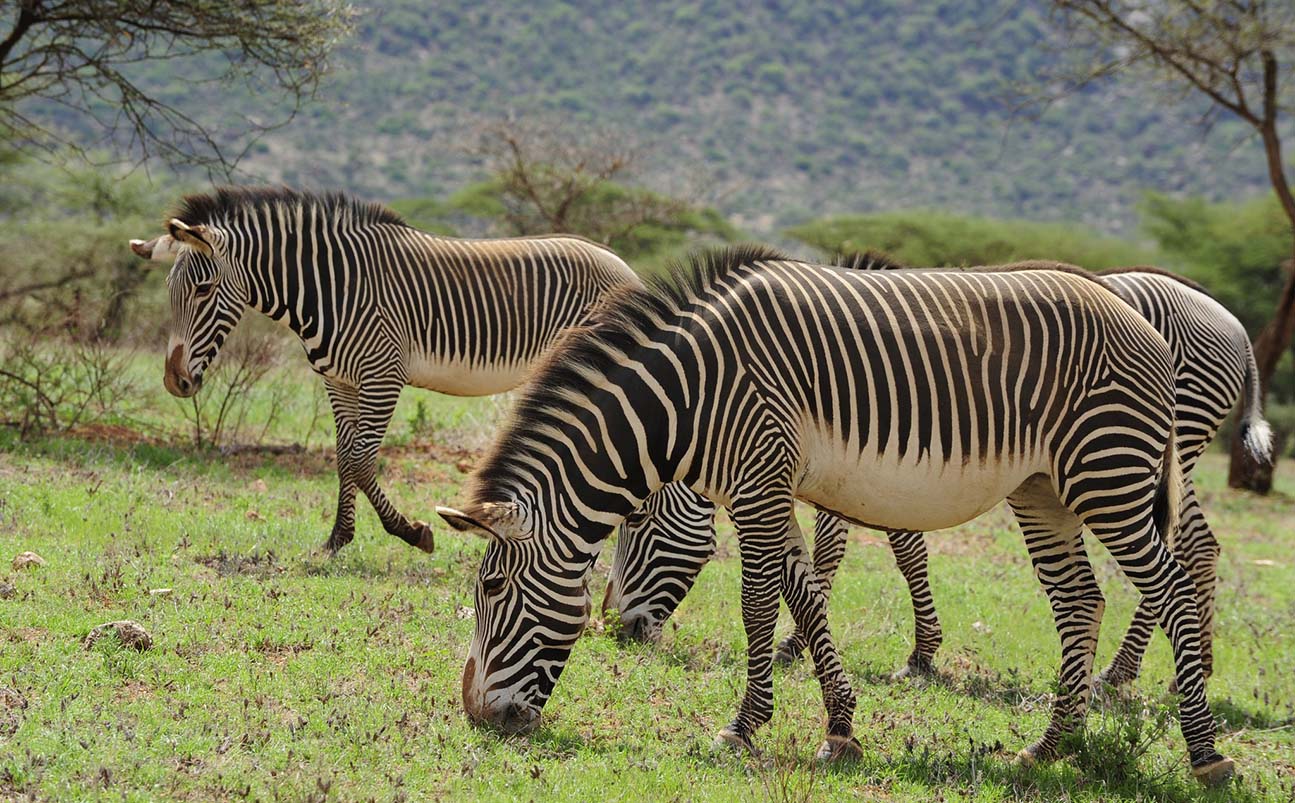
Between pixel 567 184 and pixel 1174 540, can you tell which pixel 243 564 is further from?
pixel 567 184

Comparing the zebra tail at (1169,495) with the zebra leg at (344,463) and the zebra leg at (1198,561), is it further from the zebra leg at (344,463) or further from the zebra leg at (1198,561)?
the zebra leg at (344,463)

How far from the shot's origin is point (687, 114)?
219ft

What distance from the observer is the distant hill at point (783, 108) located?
57.0 metres

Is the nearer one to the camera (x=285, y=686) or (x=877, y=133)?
(x=285, y=686)

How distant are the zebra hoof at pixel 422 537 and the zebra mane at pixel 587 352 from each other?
3.50 meters

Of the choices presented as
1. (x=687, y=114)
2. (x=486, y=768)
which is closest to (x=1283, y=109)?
(x=486, y=768)

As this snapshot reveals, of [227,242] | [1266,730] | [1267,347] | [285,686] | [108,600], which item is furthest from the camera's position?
[1267,347]

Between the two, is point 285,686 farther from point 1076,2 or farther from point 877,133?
point 877,133

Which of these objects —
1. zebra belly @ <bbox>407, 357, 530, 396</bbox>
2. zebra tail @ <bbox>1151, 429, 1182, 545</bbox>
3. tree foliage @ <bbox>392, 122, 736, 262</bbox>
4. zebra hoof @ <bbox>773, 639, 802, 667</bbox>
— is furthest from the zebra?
tree foliage @ <bbox>392, 122, 736, 262</bbox>

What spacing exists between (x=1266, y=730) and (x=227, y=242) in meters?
7.69

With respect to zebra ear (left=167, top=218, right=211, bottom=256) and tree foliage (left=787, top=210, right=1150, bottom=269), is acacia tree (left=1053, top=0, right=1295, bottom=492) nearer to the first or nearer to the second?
zebra ear (left=167, top=218, right=211, bottom=256)

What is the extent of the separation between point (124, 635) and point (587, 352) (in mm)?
2693

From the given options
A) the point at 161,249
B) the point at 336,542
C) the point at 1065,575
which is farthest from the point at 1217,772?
the point at 161,249

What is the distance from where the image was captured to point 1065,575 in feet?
20.7
